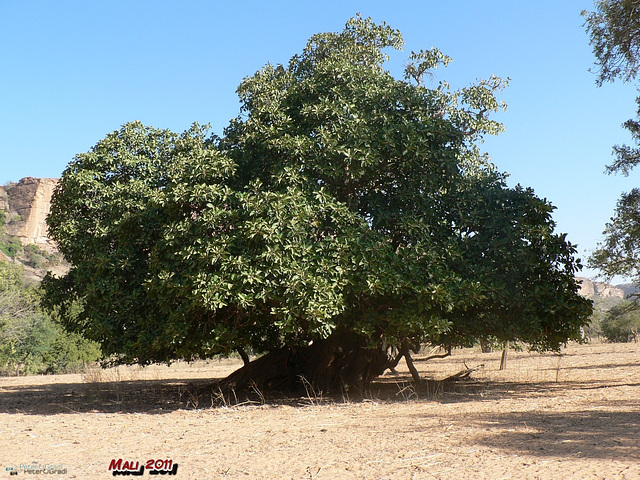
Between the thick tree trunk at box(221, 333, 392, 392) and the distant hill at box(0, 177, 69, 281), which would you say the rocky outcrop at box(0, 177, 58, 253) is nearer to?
the distant hill at box(0, 177, 69, 281)

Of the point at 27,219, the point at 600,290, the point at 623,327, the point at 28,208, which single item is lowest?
the point at 623,327

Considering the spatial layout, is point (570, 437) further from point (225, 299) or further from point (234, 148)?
A: point (234, 148)

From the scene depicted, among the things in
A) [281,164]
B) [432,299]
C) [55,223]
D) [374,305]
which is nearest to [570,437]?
[432,299]

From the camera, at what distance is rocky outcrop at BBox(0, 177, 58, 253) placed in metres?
81.3

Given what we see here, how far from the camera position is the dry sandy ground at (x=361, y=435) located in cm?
544

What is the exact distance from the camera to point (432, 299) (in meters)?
9.59

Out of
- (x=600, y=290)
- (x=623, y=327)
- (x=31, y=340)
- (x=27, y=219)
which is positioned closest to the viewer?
(x=31, y=340)

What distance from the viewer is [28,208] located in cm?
8381

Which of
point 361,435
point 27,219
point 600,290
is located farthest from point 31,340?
point 600,290

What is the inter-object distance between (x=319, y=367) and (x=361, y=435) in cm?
621

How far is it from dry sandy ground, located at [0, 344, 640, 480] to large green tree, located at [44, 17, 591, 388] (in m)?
1.35

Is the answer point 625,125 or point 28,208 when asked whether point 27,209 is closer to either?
point 28,208

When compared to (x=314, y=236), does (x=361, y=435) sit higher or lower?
lower

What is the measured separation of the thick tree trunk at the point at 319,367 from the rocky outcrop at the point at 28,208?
7714 centimetres
